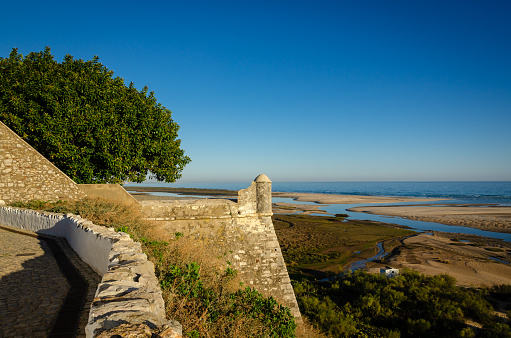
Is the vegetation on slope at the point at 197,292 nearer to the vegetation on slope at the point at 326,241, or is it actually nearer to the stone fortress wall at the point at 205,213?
the stone fortress wall at the point at 205,213

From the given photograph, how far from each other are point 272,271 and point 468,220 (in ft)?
138

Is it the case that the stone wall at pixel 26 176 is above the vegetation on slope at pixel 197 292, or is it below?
above

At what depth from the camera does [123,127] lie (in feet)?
51.8

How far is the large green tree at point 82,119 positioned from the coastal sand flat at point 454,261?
70.4 feet

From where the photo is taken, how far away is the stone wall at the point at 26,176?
1337 cm

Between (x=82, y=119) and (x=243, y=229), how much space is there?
10374mm

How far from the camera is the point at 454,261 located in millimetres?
24234

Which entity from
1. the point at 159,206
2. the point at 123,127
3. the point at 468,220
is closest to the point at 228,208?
the point at 159,206

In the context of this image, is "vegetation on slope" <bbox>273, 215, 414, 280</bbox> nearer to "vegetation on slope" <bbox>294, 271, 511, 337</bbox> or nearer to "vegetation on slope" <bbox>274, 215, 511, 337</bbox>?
"vegetation on slope" <bbox>274, 215, 511, 337</bbox>

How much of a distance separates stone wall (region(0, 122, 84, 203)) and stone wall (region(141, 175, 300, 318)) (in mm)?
4975

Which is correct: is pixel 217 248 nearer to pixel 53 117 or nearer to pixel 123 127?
pixel 123 127

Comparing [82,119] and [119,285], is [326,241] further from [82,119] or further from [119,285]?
[119,285]

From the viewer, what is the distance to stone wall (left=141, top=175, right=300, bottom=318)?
12.6m

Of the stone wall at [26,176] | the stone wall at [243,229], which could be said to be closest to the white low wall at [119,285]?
the stone wall at [243,229]
